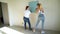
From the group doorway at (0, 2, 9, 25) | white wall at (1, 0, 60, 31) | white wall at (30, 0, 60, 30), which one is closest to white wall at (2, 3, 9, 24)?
doorway at (0, 2, 9, 25)

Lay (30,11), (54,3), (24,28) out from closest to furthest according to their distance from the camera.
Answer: (54,3)
(30,11)
(24,28)

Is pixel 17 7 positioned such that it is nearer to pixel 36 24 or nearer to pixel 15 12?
pixel 15 12

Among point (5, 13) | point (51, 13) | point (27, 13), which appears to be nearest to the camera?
point (51, 13)

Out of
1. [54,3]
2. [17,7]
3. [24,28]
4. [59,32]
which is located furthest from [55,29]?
[17,7]

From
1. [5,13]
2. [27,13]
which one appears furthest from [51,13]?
[5,13]

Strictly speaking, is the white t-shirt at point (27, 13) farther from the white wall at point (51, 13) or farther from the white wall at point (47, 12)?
the white wall at point (51, 13)

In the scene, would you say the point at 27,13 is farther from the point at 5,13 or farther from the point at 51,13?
the point at 5,13

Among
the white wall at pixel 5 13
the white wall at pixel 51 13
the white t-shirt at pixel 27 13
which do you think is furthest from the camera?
the white wall at pixel 5 13

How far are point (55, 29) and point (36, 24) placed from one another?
2.78 feet

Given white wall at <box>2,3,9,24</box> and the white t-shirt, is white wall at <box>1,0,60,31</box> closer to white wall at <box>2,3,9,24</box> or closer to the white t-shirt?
the white t-shirt

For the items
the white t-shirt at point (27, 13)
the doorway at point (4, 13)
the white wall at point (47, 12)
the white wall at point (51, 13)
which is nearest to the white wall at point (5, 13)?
the doorway at point (4, 13)

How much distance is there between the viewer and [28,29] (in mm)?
5207

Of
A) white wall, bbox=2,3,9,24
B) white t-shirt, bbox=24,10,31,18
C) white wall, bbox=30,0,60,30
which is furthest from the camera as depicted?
white wall, bbox=2,3,9,24

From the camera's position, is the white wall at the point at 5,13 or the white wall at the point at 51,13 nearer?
the white wall at the point at 51,13
